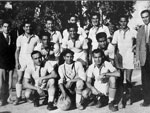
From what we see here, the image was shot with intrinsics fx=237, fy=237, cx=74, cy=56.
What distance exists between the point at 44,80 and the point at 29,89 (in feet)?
0.80

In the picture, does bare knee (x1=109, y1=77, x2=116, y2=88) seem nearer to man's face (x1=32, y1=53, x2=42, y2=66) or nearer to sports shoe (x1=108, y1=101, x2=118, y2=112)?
sports shoe (x1=108, y1=101, x2=118, y2=112)

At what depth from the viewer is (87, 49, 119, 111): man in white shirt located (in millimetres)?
3178

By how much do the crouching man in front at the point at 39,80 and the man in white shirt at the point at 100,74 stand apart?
523mm

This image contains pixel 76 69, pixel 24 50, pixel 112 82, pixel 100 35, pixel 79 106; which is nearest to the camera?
pixel 112 82

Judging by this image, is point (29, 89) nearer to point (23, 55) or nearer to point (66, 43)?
point (23, 55)

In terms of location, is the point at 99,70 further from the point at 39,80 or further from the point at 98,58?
the point at 39,80

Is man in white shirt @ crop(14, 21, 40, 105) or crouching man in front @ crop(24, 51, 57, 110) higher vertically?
man in white shirt @ crop(14, 21, 40, 105)

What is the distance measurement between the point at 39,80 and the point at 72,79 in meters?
0.48

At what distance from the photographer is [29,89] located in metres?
3.31

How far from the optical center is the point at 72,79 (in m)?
3.26

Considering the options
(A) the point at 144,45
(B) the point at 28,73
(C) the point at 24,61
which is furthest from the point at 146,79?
(C) the point at 24,61

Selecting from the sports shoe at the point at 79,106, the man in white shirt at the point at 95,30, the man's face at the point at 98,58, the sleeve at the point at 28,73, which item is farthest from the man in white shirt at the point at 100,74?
the sleeve at the point at 28,73

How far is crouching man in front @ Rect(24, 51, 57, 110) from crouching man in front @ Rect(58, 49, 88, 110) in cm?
14

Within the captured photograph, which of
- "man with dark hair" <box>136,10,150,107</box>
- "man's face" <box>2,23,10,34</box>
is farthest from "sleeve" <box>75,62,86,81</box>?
"man's face" <box>2,23,10,34</box>
